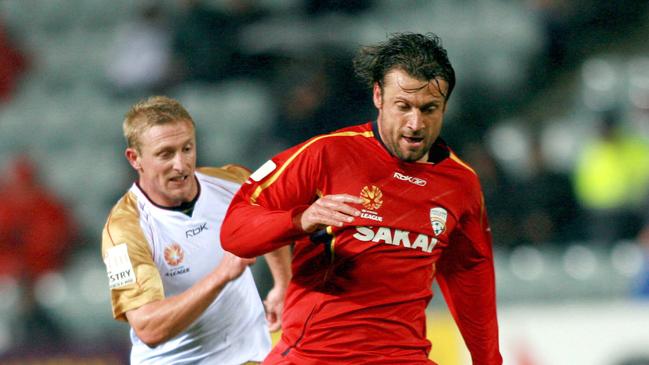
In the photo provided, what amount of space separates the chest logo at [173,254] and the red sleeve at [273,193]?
2.23ft

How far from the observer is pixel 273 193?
143 inches

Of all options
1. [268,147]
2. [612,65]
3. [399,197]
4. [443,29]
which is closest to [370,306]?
[399,197]

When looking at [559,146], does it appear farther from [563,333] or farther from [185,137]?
[185,137]

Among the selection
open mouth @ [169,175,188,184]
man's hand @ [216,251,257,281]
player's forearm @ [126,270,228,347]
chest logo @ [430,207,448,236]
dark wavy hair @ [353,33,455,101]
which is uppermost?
dark wavy hair @ [353,33,455,101]

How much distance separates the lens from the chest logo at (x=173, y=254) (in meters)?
4.22

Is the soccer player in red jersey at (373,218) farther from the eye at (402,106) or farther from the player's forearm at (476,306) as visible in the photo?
the player's forearm at (476,306)

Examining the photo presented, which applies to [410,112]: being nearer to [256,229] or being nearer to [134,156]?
[256,229]

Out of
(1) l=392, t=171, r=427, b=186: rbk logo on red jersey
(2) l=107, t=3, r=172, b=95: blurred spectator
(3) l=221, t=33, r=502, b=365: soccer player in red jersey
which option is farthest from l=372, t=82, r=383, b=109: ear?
(2) l=107, t=3, r=172, b=95: blurred spectator

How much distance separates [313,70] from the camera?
829 centimetres

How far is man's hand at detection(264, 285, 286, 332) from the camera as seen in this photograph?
14.6ft

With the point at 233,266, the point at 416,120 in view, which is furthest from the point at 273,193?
the point at 416,120

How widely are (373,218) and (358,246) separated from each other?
112mm

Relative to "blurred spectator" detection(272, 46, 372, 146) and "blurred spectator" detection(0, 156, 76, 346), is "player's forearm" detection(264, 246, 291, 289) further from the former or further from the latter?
"blurred spectator" detection(0, 156, 76, 346)

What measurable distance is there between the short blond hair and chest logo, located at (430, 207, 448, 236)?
1.14m
